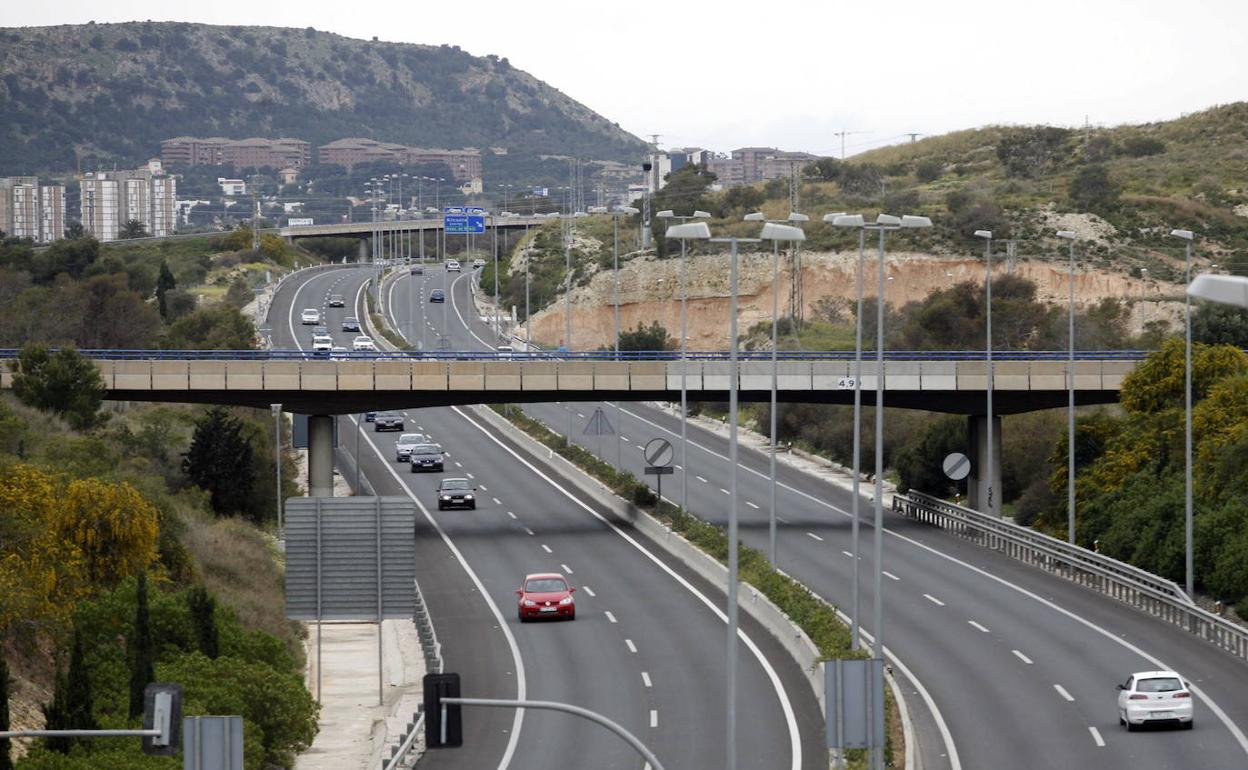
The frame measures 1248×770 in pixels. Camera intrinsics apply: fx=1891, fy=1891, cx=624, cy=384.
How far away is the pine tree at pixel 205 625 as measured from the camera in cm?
3319

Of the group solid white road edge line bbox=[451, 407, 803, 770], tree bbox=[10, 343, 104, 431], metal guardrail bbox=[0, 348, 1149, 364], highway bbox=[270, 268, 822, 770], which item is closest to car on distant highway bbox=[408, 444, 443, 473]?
highway bbox=[270, 268, 822, 770]

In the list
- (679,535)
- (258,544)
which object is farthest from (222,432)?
(679,535)

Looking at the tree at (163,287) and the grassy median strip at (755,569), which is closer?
the grassy median strip at (755,569)

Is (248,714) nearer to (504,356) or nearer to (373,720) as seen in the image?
(373,720)

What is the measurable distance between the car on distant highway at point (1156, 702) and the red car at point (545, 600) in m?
16.8

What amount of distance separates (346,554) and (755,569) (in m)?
19.5

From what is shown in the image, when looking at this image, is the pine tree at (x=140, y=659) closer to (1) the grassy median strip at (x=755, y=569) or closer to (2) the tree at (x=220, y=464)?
(1) the grassy median strip at (x=755, y=569)

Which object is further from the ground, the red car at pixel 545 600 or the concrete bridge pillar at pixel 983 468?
the concrete bridge pillar at pixel 983 468

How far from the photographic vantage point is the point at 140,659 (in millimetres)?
29484

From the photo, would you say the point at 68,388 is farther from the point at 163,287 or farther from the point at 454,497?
the point at 163,287

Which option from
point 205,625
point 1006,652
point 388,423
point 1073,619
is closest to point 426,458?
point 388,423

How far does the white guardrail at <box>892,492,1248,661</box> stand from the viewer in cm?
4166

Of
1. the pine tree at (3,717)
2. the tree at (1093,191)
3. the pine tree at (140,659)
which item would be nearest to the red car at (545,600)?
the pine tree at (140,659)

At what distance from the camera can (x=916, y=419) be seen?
86688mm
